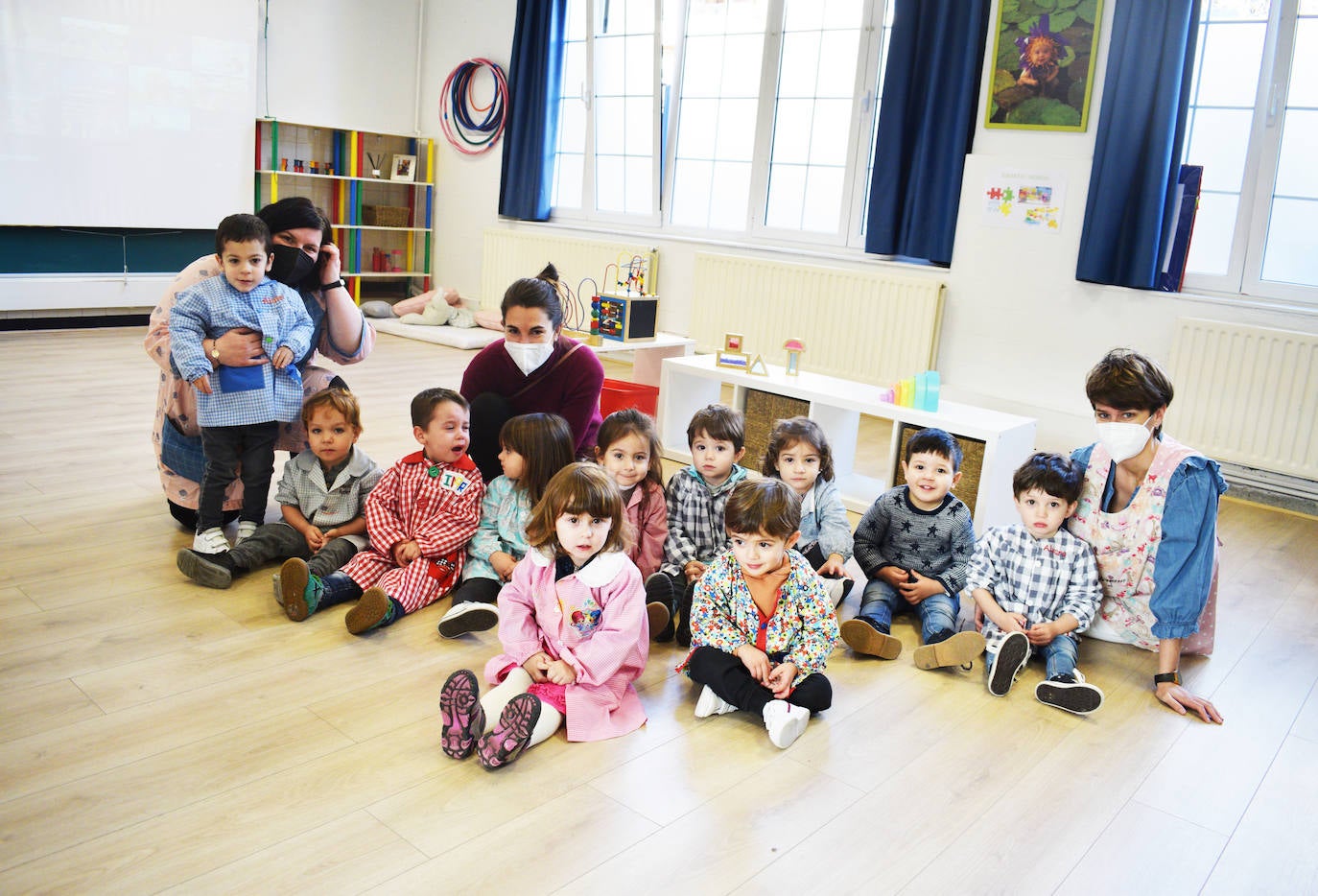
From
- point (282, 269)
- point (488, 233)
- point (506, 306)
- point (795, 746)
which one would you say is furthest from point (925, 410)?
point (488, 233)

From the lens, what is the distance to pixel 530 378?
331 centimetres

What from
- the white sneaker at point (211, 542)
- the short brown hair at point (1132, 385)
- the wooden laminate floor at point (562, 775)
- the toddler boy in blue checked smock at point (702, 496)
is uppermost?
the short brown hair at point (1132, 385)

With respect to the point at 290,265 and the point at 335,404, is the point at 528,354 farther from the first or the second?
the point at 290,265

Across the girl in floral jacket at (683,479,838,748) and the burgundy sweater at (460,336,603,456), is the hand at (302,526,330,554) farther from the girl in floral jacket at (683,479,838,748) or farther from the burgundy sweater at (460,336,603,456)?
the girl in floral jacket at (683,479,838,748)

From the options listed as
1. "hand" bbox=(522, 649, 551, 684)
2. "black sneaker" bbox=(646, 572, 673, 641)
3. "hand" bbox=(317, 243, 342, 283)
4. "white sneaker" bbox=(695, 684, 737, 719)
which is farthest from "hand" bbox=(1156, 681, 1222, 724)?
"hand" bbox=(317, 243, 342, 283)

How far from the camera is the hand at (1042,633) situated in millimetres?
2738

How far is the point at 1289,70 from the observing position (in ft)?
15.4

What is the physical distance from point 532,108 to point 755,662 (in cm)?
600

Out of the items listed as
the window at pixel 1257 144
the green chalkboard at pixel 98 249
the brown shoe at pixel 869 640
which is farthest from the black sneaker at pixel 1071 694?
the green chalkboard at pixel 98 249

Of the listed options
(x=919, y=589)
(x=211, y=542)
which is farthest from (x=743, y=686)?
(x=211, y=542)

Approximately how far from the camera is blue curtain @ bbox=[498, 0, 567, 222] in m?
7.39

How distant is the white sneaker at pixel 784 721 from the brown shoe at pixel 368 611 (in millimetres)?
1012

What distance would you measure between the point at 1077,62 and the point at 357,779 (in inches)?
186

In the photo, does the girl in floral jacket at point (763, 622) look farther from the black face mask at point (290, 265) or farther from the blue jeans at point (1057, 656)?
the black face mask at point (290, 265)
